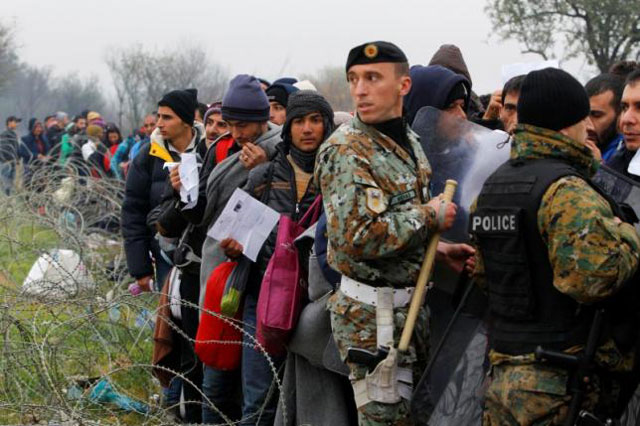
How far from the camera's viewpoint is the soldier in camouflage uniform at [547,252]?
10.2 ft

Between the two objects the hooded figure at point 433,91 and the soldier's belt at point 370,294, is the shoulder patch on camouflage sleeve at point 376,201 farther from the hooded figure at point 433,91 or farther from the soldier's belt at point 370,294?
the hooded figure at point 433,91

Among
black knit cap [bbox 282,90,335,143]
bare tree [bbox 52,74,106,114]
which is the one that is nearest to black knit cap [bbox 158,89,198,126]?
black knit cap [bbox 282,90,335,143]

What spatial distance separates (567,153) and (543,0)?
1721 cm

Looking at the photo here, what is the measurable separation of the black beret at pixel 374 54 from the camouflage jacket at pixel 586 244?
1030 millimetres

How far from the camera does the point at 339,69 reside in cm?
4194

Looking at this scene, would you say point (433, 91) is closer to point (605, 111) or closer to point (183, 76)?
point (605, 111)

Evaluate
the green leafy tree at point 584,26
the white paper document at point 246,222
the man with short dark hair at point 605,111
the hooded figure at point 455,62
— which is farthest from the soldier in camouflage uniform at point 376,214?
the green leafy tree at point 584,26

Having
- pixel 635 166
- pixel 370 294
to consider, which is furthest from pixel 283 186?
pixel 635 166

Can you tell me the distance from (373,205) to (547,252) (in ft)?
2.28

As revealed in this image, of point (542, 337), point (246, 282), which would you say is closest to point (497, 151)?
point (542, 337)

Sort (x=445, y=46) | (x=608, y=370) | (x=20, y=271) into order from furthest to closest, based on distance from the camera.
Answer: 1. (x=20, y=271)
2. (x=445, y=46)
3. (x=608, y=370)

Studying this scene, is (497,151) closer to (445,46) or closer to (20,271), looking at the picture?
(445,46)

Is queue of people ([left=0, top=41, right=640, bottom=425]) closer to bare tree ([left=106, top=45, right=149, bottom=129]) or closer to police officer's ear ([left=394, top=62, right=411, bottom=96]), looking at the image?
police officer's ear ([left=394, top=62, right=411, bottom=96])

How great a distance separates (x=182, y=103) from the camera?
6.25 metres
